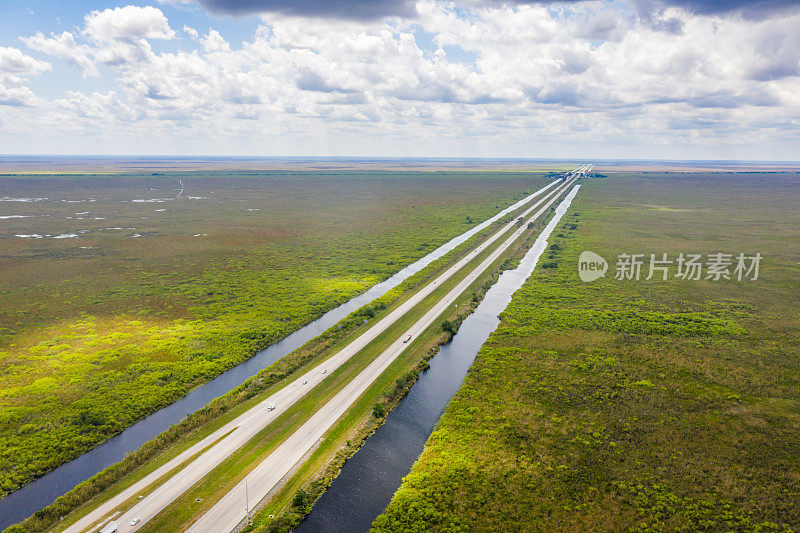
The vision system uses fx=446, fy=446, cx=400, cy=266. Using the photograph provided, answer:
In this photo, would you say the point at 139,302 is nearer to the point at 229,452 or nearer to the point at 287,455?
the point at 229,452

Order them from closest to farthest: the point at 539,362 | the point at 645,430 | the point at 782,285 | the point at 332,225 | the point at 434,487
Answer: the point at 434,487 < the point at 645,430 < the point at 539,362 < the point at 782,285 < the point at 332,225

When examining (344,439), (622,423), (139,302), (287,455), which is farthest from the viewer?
(139,302)

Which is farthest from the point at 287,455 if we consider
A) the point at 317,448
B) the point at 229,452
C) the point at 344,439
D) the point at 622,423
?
the point at 622,423

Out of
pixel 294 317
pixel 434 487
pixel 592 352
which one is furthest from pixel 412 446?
pixel 294 317

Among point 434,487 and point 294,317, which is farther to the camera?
point 294,317

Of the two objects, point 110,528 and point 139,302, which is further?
point 139,302

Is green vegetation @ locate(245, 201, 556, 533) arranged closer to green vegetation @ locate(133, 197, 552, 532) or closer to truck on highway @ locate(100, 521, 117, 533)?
green vegetation @ locate(133, 197, 552, 532)

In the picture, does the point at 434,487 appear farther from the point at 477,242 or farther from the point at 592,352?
the point at 477,242
